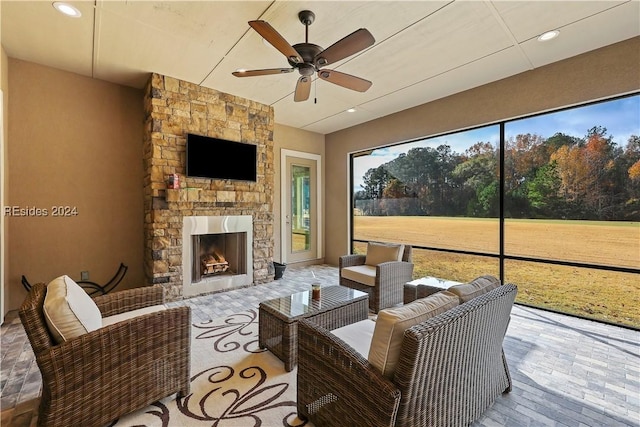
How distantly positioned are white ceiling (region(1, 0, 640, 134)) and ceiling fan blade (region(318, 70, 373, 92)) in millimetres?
452

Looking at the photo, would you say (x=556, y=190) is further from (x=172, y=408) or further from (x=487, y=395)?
(x=172, y=408)

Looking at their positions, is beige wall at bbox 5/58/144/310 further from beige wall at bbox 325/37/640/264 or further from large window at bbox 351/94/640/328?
large window at bbox 351/94/640/328

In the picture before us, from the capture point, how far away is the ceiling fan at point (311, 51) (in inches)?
82.9

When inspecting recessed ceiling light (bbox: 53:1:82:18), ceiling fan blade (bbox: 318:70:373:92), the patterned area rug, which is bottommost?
the patterned area rug

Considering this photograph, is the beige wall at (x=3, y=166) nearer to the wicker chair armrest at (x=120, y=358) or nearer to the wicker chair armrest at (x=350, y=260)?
the wicker chair armrest at (x=120, y=358)

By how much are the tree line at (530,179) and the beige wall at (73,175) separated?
450 centimetres

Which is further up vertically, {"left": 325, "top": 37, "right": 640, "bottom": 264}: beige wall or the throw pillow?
{"left": 325, "top": 37, "right": 640, "bottom": 264}: beige wall

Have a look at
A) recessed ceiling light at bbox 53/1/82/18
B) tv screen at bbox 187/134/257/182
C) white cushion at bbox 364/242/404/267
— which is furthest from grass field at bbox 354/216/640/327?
recessed ceiling light at bbox 53/1/82/18

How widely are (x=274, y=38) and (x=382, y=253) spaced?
2815 millimetres

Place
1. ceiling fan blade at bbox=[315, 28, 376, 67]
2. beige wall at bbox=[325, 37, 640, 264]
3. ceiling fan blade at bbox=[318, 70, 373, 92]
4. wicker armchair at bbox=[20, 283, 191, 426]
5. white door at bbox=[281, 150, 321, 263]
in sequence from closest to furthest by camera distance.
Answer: wicker armchair at bbox=[20, 283, 191, 426] < ceiling fan blade at bbox=[315, 28, 376, 67] < ceiling fan blade at bbox=[318, 70, 373, 92] < beige wall at bbox=[325, 37, 640, 264] < white door at bbox=[281, 150, 321, 263]

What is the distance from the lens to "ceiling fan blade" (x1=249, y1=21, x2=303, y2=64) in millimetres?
2057

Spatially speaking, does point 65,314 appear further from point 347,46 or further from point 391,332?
point 347,46

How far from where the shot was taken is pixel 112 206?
3.97 m

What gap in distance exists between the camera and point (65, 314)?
148 cm
